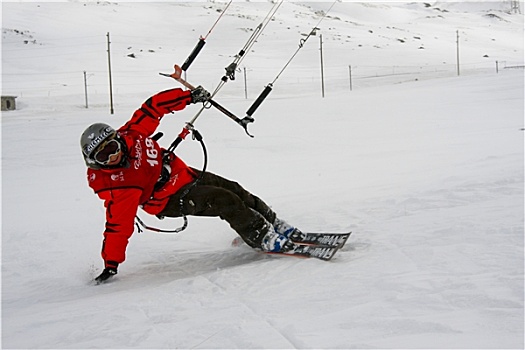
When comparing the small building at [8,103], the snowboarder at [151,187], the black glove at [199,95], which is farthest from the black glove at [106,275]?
the small building at [8,103]

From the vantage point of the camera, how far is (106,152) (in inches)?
172

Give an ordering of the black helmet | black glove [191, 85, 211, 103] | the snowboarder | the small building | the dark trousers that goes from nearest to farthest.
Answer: the black helmet, the snowboarder, the dark trousers, black glove [191, 85, 211, 103], the small building

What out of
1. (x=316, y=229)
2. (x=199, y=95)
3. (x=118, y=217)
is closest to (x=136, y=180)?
(x=118, y=217)

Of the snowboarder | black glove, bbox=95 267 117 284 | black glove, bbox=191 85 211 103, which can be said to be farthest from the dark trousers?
black glove, bbox=191 85 211 103

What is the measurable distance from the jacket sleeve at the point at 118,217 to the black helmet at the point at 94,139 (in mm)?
299

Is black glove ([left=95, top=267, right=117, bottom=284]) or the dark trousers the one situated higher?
the dark trousers

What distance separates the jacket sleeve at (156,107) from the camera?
5.02 meters

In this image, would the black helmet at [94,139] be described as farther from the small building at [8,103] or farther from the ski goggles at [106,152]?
the small building at [8,103]

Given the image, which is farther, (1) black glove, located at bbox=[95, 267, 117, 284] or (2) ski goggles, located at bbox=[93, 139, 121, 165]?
(1) black glove, located at bbox=[95, 267, 117, 284]

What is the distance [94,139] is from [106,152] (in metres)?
0.14

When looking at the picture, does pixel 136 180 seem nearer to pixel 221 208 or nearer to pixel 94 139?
pixel 94 139

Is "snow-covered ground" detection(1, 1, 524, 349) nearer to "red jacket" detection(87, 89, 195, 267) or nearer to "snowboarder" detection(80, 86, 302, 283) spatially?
"snowboarder" detection(80, 86, 302, 283)

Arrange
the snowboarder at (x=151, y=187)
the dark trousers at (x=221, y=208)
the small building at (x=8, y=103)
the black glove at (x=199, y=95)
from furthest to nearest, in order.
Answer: the small building at (x=8, y=103) → the black glove at (x=199, y=95) → the dark trousers at (x=221, y=208) → the snowboarder at (x=151, y=187)

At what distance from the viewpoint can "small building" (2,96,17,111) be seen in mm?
27359
